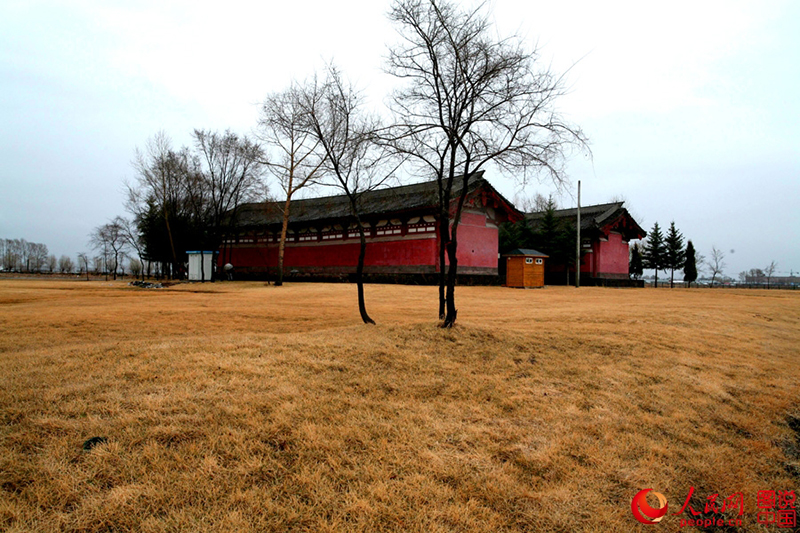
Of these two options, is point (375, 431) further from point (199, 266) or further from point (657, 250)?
point (657, 250)

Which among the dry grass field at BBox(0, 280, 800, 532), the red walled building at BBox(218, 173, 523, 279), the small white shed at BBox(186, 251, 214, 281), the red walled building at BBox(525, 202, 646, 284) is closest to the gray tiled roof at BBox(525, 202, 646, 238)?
the red walled building at BBox(525, 202, 646, 284)

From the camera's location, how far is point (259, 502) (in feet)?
9.68

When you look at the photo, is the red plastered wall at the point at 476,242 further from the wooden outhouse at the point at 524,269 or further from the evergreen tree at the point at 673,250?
the evergreen tree at the point at 673,250

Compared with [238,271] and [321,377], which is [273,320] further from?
[238,271]

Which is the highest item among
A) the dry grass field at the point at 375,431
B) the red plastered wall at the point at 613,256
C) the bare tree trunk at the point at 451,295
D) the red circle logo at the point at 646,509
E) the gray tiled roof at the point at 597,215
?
the gray tiled roof at the point at 597,215

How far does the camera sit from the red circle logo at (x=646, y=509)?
339cm

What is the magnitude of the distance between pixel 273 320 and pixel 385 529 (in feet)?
25.3

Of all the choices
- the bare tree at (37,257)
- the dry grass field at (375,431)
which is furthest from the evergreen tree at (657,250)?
the bare tree at (37,257)

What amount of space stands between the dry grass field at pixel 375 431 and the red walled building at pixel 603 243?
84.8ft

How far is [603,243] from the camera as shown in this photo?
106 ft

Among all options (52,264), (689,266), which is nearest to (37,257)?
(52,264)

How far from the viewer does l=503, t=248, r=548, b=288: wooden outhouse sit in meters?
25.1

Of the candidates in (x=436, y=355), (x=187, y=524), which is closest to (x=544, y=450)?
(x=436, y=355)

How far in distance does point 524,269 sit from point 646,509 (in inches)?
876
